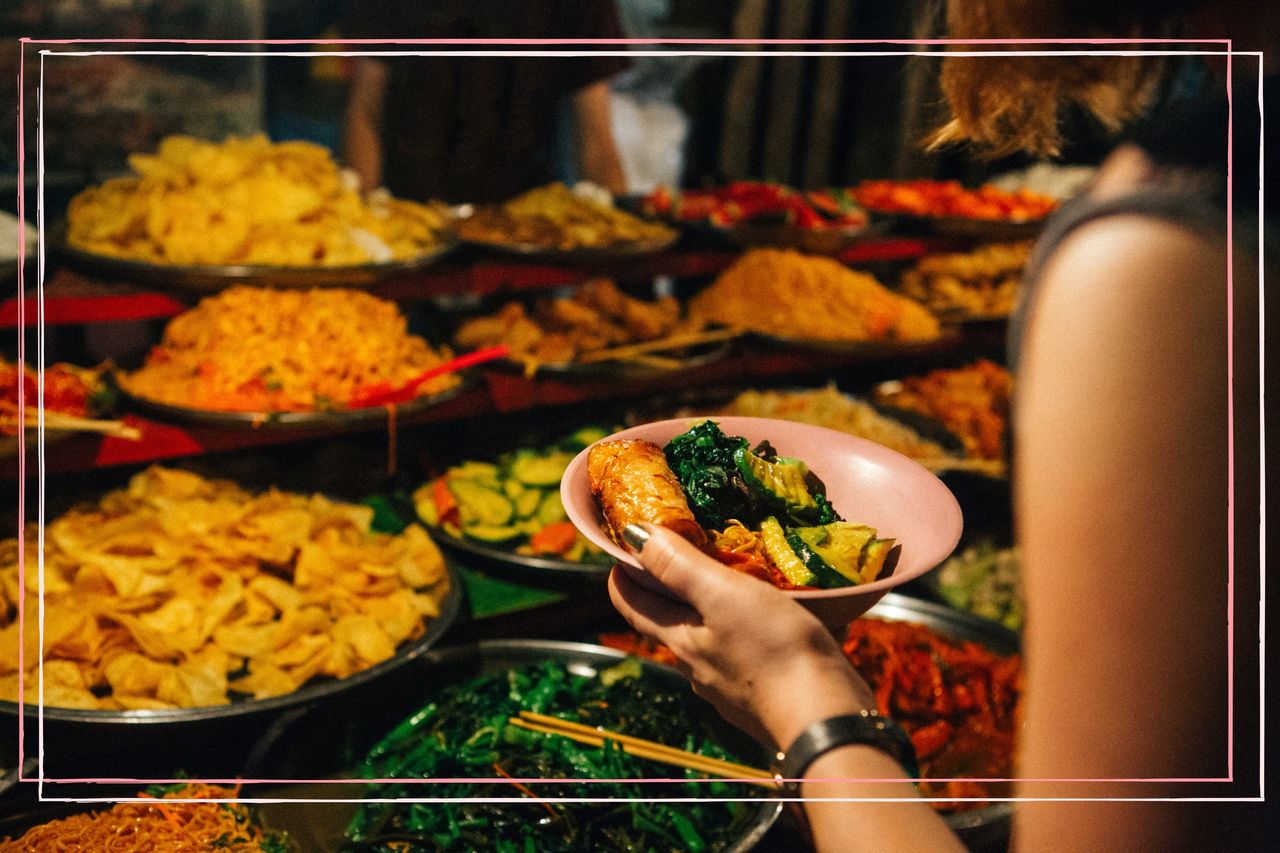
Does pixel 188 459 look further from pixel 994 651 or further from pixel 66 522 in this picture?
pixel 994 651

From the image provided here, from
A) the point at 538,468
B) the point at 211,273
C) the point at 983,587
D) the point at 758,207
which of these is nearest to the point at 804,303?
the point at 758,207

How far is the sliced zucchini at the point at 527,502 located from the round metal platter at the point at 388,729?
295 millimetres

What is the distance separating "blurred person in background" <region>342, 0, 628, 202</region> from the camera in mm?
2193

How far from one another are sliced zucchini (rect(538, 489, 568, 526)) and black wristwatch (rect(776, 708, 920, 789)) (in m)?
1.17

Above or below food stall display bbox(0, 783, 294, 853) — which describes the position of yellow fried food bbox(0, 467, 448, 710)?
above

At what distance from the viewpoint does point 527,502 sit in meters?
2.33

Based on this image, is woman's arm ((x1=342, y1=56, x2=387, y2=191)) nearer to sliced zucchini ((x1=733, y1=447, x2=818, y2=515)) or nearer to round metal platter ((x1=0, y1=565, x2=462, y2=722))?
round metal platter ((x1=0, y1=565, x2=462, y2=722))

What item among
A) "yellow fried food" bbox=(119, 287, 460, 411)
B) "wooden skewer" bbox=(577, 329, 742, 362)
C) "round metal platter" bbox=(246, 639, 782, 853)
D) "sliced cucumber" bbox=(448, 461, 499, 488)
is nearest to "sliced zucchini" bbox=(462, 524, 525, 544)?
"sliced cucumber" bbox=(448, 461, 499, 488)

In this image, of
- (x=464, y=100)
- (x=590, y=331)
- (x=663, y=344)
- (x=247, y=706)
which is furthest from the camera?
(x=590, y=331)

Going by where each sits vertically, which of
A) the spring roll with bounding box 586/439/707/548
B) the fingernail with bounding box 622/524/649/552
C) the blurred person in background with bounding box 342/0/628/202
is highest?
the blurred person in background with bounding box 342/0/628/202

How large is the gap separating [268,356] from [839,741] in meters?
1.71

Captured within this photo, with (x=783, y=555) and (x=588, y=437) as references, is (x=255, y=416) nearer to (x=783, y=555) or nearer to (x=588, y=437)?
(x=588, y=437)

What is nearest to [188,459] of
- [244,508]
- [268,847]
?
[244,508]

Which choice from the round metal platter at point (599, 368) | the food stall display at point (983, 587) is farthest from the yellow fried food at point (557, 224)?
the food stall display at point (983, 587)
